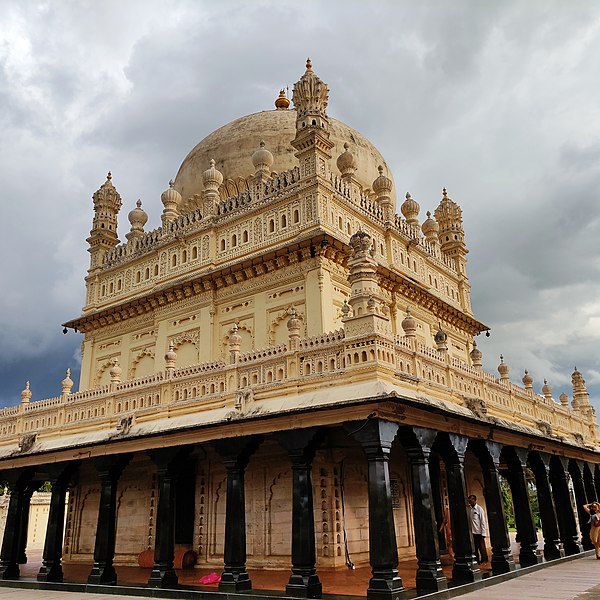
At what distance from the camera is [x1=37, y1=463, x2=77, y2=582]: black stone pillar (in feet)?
43.3

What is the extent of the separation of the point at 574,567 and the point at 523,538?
126 centimetres

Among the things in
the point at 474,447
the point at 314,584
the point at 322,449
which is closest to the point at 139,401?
the point at 322,449

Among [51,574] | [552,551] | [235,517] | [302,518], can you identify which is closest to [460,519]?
[302,518]

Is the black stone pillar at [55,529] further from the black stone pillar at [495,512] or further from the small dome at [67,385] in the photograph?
the black stone pillar at [495,512]

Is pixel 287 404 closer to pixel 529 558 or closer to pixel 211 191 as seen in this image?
pixel 529 558

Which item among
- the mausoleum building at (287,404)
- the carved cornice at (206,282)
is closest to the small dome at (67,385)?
the mausoleum building at (287,404)

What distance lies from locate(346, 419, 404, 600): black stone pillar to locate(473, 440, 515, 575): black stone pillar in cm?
362

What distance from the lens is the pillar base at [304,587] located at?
9.35 metres

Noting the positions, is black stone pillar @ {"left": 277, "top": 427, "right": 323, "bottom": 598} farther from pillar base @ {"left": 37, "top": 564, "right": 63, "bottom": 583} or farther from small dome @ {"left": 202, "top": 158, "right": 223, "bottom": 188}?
small dome @ {"left": 202, "top": 158, "right": 223, "bottom": 188}

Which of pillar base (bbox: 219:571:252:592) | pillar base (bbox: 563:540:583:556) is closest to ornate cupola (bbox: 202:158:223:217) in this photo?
pillar base (bbox: 219:571:252:592)

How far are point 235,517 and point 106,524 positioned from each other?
353cm

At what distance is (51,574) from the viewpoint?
1312 cm

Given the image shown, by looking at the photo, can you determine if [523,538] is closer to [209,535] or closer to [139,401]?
[209,535]

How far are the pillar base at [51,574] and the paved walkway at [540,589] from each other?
1.20 ft
